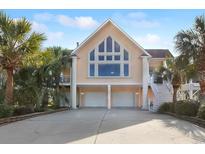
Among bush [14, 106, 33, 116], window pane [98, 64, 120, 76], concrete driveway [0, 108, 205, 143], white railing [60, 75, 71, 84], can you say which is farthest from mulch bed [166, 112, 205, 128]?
white railing [60, 75, 71, 84]

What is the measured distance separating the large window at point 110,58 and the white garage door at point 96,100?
4.02m

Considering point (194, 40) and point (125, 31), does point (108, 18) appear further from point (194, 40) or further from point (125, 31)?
Result: point (194, 40)

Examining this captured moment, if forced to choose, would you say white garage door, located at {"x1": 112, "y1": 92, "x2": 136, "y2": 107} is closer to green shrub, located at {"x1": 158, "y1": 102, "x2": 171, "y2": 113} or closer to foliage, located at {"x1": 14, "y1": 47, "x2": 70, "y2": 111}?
foliage, located at {"x1": 14, "y1": 47, "x2": 70, "y2": 111}

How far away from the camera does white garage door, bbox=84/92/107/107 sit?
128 ft

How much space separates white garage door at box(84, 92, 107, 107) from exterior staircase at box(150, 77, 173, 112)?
7.03 m

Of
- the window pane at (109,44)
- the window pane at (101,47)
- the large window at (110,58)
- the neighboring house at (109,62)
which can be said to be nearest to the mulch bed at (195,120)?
the neighboring house at (109,62)

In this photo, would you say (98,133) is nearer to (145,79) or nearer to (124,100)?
(145,79)

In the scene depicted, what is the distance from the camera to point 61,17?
21.7 m

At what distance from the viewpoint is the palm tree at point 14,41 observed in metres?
20.7

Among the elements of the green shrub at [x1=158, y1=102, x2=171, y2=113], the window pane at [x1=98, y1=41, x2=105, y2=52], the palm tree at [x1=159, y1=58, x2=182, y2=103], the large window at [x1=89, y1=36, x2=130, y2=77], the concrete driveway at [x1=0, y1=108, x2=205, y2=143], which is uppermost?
the window pane at [x1=98, y1=41, x2=105, y2=52]

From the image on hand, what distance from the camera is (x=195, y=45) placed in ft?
69.0

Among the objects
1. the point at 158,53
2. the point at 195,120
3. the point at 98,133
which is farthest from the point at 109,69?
the point at 98,133

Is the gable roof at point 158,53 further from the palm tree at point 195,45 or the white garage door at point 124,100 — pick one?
the palm tree at point 195,45
